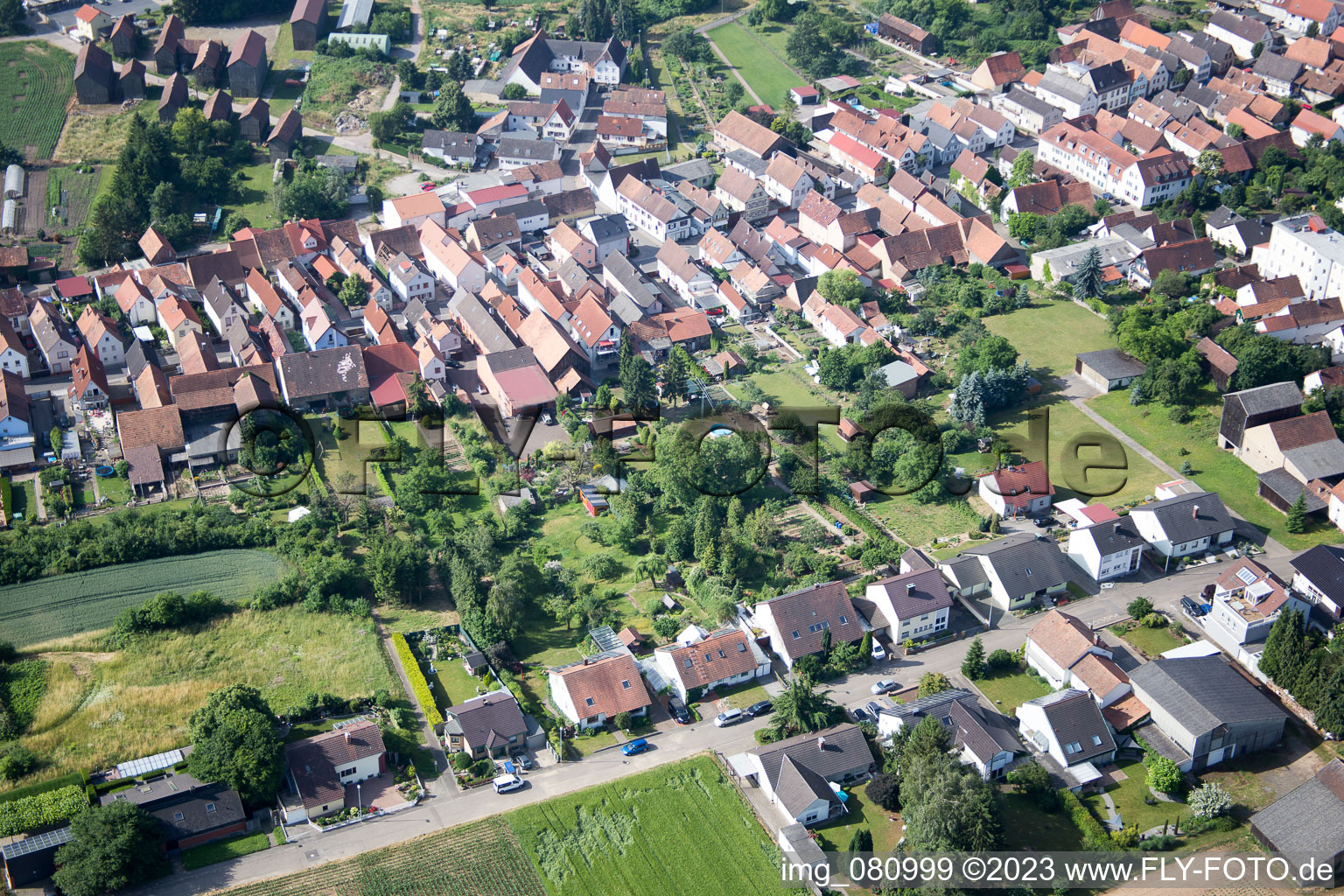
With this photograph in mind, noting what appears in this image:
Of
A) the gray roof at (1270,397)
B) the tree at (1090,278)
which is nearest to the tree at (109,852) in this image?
the gray roof at (1270,397)

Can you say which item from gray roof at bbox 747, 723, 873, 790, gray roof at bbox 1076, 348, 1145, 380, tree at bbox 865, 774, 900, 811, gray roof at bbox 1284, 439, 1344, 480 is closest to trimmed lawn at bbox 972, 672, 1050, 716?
gray roof at bbox 747, 723, 873, 790

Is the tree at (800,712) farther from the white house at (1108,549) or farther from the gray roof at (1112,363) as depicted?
the gray roof at (1112,363)

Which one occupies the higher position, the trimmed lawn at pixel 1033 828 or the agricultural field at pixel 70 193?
the agricultural field at pixel 70 193

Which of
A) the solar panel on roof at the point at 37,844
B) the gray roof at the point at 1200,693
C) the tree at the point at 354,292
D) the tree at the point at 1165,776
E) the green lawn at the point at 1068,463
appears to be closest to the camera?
the solar panel on roof at the point at 37,844

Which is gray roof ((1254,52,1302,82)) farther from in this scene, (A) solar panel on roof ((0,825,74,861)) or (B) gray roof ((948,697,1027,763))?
(A) solar panel on roof ((0,825,74,861))

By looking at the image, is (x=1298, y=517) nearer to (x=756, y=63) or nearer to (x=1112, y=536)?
(x=1112, y=536)

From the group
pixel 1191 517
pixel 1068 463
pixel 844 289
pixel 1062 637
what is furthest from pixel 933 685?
pixel 844 289
